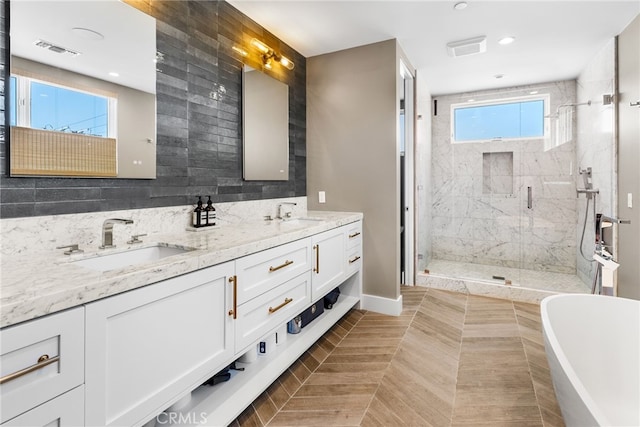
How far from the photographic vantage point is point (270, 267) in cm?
184

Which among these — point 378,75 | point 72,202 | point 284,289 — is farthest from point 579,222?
point 72,202

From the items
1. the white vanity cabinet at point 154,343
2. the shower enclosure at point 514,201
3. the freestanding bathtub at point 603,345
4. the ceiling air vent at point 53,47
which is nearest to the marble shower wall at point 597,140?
the shower enclosure at point 514,201

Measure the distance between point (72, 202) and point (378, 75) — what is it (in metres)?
2.59

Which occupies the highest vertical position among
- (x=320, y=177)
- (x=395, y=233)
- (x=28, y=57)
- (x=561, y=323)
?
(x=28, y=57)

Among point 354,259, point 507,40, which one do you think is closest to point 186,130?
point 354,259

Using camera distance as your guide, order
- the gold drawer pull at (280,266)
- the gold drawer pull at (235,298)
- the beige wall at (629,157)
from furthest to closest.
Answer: the beige wall at (629,157) < the gold drawer pull at (280,266) < the gold drawer pull at (235,298)

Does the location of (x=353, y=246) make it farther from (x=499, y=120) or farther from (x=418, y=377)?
(x=499, y=120)

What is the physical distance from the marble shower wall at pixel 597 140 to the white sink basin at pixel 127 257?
3721 mm

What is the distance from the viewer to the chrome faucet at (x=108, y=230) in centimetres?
154

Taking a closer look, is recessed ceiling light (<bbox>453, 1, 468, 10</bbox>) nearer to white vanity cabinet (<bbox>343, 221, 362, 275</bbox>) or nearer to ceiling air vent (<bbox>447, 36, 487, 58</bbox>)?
ceiling air vent (<bbox>447, 36, 487, 58</bbox>)

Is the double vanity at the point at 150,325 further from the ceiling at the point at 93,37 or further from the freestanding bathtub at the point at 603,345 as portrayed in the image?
the freestanding bathtub at the point at 603,345

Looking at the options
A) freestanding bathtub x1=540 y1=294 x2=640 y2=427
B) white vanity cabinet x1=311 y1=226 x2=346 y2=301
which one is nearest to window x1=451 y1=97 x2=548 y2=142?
white vanity cabinet x1=311 y1=226 x2=346 y2=301

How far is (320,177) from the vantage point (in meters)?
3.37

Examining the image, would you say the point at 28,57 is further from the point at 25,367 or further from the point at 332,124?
the point at 332,124
